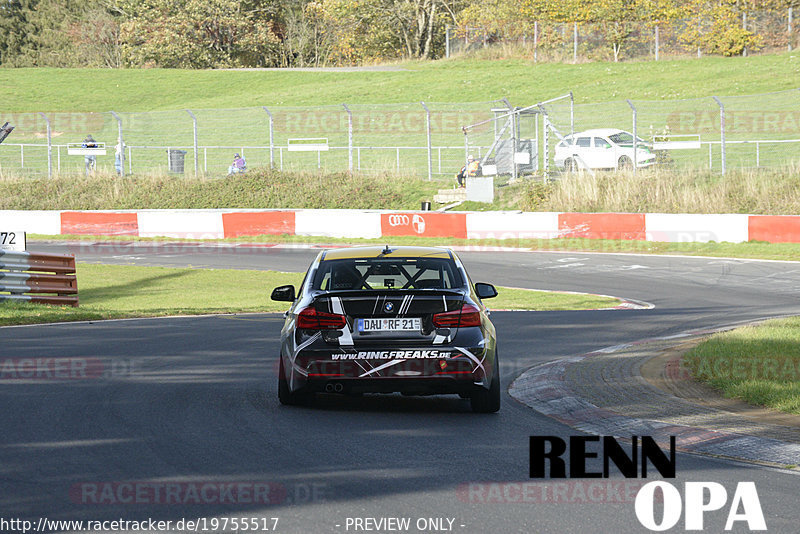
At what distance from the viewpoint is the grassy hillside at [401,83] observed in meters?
52.9

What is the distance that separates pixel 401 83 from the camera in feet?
208

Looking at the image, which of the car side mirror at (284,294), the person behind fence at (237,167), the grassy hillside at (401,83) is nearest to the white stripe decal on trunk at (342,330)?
the car side mirror at (284,294)

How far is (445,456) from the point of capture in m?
7.21

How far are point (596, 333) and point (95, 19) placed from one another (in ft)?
272

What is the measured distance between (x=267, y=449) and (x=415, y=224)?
23.5 meters

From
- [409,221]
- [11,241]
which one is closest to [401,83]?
[409,221]

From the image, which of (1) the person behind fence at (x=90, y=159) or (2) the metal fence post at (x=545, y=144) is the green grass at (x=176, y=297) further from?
(1) the person behind fence at (x=90, y=159)

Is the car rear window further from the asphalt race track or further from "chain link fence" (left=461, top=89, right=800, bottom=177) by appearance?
"chain link fence" (left=461, top=89, right=800, bottom=177)

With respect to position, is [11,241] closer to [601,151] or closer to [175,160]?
[601,151]

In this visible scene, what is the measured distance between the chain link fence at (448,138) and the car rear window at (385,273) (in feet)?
75.5

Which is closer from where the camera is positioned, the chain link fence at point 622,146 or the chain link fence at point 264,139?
the chain link fence at point 622,146

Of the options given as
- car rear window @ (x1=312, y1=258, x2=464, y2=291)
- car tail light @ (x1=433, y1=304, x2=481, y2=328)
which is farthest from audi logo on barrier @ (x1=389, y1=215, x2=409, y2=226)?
car tail light @ (x1=433, y1=304, x2=481, y2=328)

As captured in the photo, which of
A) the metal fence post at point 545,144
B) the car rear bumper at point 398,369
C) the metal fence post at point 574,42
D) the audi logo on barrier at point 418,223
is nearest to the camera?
the car rear bumper at point 398,369

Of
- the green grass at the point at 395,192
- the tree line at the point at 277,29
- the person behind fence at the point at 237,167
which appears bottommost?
the green grass at the point at 395,192
